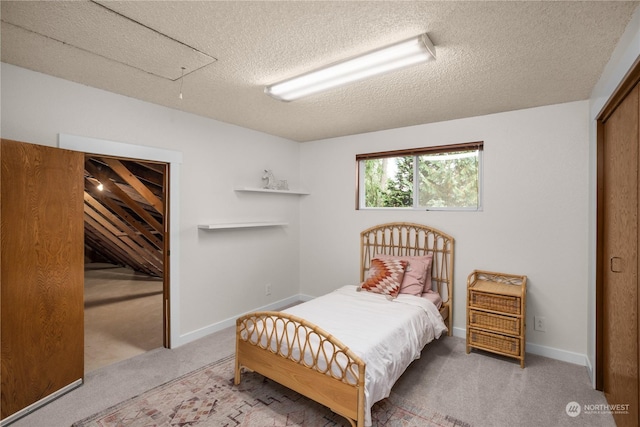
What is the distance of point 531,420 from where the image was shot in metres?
2.07

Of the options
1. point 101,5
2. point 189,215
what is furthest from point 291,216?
point 101,5

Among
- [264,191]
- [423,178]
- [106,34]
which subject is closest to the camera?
[106,34]

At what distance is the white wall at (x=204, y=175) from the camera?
7.69 feet

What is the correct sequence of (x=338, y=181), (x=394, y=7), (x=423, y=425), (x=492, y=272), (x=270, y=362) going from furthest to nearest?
1. (x=338, y=181)
2. (x=492, y=272)
3. (x=270, y=362)
4. (x=423, y=425)
5. (x=394, y=7)

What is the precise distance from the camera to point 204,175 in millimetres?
3449

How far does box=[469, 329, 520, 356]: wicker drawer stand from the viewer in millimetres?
2746

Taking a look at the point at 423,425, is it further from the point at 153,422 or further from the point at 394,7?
the point at 394,7

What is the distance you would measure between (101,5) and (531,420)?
3570mm

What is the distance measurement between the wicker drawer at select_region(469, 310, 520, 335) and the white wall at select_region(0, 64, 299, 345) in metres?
2.58

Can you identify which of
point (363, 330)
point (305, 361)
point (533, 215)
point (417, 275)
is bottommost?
point (305, 361)

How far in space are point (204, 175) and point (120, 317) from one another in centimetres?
237

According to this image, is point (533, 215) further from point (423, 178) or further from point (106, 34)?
point (106, 34)

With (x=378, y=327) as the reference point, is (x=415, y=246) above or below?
above

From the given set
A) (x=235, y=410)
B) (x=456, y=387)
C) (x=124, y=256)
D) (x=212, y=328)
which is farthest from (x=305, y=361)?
(x=124, y=256)
